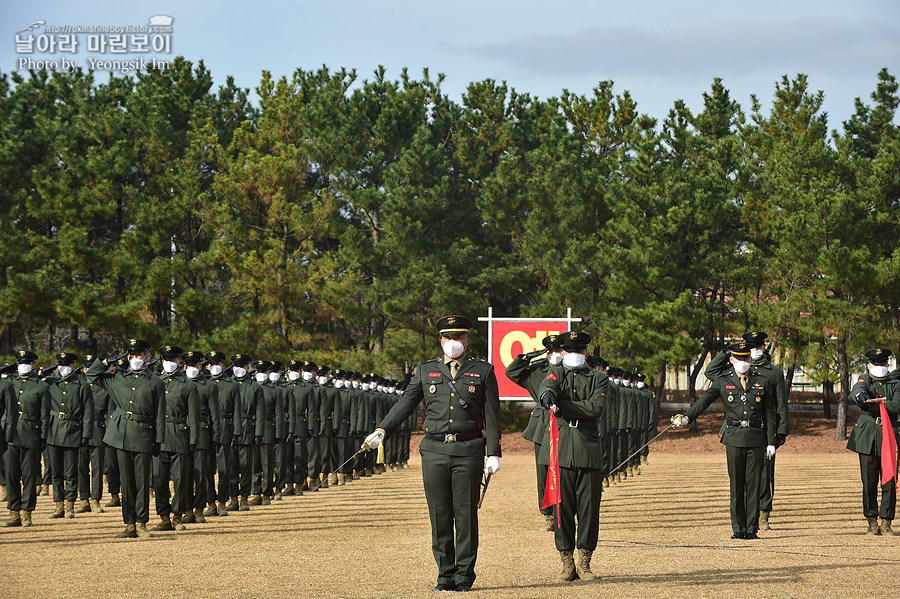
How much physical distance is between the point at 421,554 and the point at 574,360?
3.07 metres

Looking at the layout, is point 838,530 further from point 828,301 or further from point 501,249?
point 501,249

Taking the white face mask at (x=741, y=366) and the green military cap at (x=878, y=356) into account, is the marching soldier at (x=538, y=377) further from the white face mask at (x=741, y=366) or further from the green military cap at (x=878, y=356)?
the green military cap at (x=878, y=356)

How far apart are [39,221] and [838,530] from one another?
33.2 m

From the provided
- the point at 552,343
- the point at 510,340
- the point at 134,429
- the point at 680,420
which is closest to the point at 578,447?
the point at 552,343

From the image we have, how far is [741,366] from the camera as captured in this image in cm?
1303

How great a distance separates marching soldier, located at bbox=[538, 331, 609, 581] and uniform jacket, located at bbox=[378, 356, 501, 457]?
647 millimetres

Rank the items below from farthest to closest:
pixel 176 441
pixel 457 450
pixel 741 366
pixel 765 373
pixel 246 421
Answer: pixel 246 421
pixel 176 441
pixel 765 373
pixel 741 366
pixel 457 450

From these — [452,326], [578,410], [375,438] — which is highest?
[452,326]

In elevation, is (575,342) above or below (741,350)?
above

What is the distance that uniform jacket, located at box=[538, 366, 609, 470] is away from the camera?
9.58m

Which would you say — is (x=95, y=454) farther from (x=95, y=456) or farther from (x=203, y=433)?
(x=203, y=433)

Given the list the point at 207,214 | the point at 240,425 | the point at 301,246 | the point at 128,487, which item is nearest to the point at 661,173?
the point at 301,246

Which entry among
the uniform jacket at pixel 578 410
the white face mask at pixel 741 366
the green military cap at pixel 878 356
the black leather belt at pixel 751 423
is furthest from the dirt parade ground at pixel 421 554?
the green military cap at pixel 878 356

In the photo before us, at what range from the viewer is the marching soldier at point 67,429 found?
1528cm
